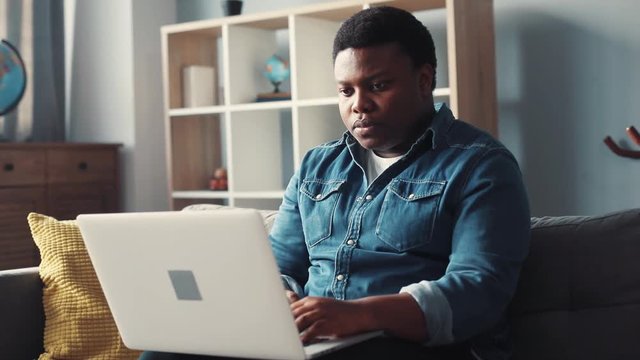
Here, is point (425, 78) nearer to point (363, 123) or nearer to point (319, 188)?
point (363, 123)

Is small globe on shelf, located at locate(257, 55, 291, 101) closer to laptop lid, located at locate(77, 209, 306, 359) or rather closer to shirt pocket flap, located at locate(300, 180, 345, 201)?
shirt pocket flap, located at locate(300, 180, 345, 201)

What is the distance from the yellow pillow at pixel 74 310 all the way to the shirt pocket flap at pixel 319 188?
58 cm

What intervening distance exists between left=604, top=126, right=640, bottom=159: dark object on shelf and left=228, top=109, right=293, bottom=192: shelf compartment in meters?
1.36

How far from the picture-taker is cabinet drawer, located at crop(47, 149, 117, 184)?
3.83 metres

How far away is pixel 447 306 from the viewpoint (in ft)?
5.04

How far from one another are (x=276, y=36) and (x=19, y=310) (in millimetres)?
2118

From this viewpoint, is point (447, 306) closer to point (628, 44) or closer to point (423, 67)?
point (423, 67)

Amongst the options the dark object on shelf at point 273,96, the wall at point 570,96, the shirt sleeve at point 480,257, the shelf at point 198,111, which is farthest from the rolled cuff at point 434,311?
the shelf at point 198,111

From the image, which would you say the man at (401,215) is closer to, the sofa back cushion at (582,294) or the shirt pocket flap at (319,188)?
the shirt pocket flap at (319,188)

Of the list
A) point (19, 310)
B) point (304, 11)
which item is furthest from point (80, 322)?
point (304, 11)

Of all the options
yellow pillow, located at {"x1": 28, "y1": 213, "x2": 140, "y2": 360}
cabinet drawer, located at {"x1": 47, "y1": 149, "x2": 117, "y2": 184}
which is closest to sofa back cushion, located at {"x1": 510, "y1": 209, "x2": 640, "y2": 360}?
yellow pillow, located at {"x1": 28, "y1": 213, "x2": 140, "y2": 360}

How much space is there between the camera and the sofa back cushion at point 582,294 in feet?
5.64

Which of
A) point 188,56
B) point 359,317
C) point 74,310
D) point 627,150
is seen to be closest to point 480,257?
point 359,317

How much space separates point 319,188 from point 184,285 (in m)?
0.53
